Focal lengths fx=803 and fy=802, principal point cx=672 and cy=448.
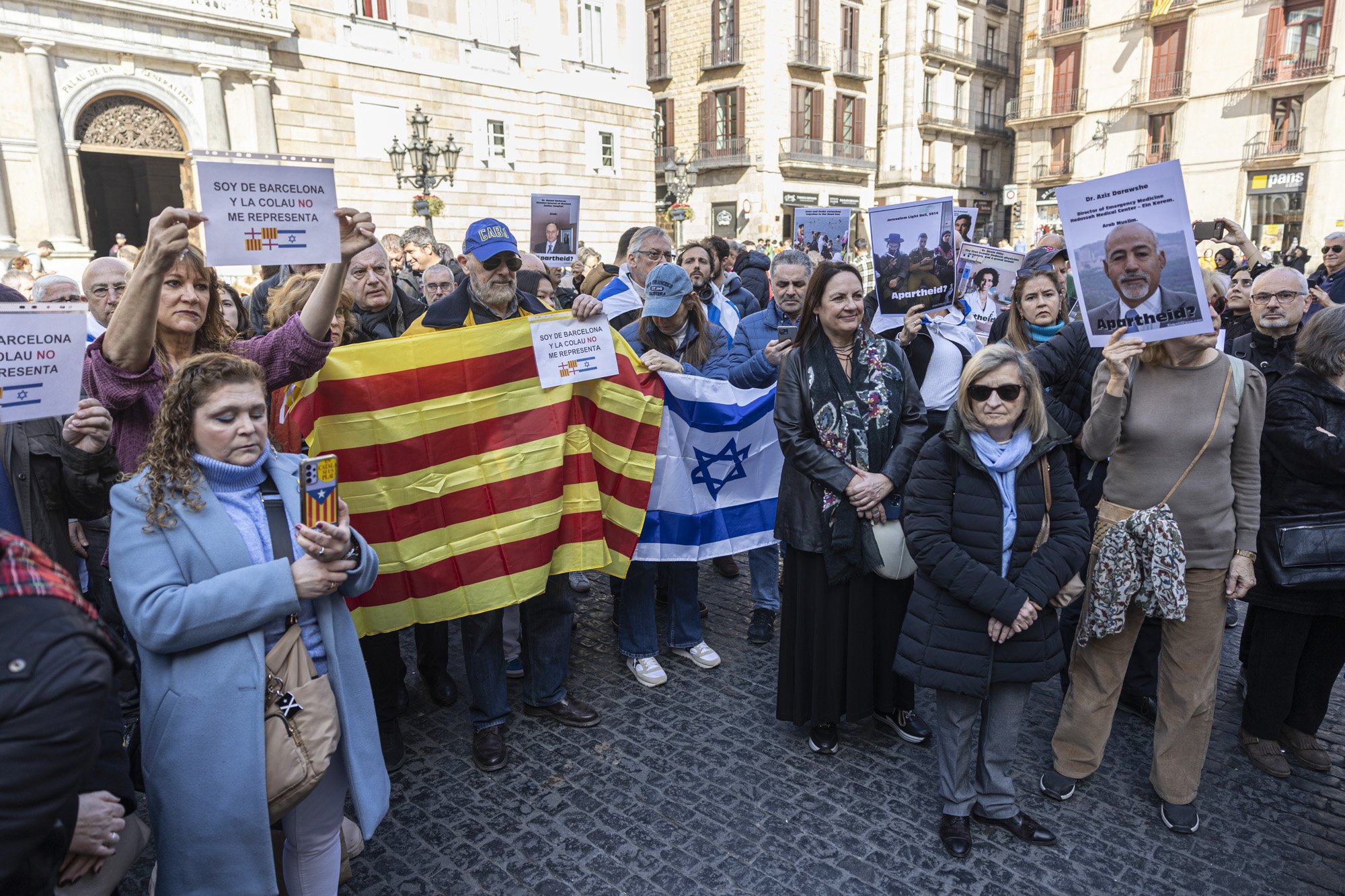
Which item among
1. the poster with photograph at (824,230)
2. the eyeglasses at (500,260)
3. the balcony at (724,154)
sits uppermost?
the balcony at (724,154)

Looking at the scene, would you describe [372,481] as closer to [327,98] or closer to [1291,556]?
[1291,556]

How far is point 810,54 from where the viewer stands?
3375 cm

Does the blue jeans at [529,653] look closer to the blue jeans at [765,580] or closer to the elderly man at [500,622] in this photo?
the elderly man at [500,622]

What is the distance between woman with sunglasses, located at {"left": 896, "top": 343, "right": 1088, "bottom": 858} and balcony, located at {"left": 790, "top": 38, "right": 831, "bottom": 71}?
34217 mm

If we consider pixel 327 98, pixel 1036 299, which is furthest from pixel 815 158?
pixel 1036 299

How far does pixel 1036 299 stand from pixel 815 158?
3259 centimetres

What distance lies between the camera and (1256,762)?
3537mm

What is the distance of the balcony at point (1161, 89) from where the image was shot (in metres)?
31.8

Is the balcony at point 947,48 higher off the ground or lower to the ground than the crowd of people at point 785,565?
higher

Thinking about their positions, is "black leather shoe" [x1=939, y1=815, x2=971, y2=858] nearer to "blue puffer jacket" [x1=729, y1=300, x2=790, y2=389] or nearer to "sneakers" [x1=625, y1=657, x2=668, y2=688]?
"sneakers" [x1=625, y1=657, x2=668, y2=688]

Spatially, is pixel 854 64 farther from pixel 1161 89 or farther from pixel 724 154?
pixel 1161 89

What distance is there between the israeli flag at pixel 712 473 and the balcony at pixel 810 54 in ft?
108

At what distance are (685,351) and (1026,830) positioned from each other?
287 cm

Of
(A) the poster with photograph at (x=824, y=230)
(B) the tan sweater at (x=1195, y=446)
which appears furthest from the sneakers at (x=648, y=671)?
(A) the poster with photograph at (x=824, y=230)
